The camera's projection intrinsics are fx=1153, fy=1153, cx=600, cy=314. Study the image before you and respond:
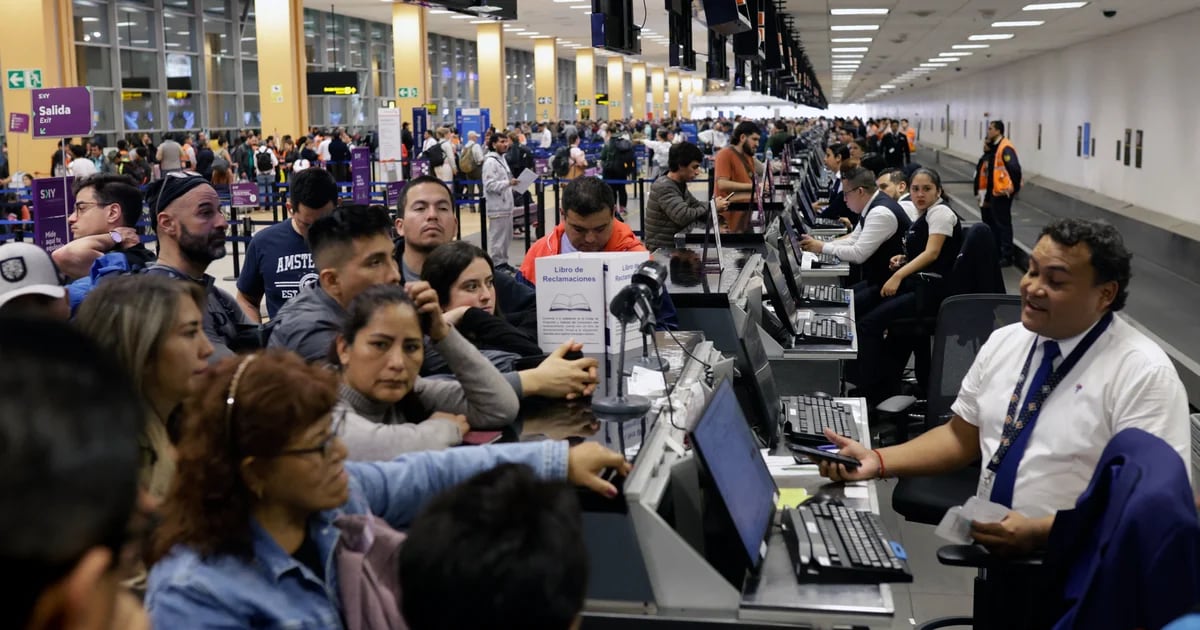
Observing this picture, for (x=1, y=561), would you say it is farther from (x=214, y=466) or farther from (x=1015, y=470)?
(x=1015, y=470)

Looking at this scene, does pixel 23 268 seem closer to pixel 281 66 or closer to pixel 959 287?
pixel 959 287

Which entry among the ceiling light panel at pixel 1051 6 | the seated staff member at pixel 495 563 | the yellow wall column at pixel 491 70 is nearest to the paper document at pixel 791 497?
the seated staff member at pixel 495 563

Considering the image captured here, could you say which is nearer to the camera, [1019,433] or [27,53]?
[1019,433]

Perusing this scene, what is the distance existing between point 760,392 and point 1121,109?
17.4 m

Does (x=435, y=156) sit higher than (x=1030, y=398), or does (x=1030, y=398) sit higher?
(x=435, y=156)

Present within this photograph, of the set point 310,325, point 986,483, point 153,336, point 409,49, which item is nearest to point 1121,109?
point 409,49

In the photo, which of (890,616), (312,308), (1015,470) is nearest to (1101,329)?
(1015,470)

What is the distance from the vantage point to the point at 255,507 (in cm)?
187

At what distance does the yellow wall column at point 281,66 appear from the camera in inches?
907

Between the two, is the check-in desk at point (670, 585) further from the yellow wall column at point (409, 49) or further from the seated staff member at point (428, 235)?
the yellow wall column at point (409, 49)

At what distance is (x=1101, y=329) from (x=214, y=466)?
240cm

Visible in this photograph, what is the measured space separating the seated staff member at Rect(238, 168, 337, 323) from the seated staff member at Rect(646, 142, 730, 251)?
3.11m

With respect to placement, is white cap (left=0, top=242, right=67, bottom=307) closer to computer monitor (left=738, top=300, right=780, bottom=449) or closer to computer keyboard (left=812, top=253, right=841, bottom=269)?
computer monitor (left=738, top=300, right=780, bottom=449)

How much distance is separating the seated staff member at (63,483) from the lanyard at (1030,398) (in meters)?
2.75
